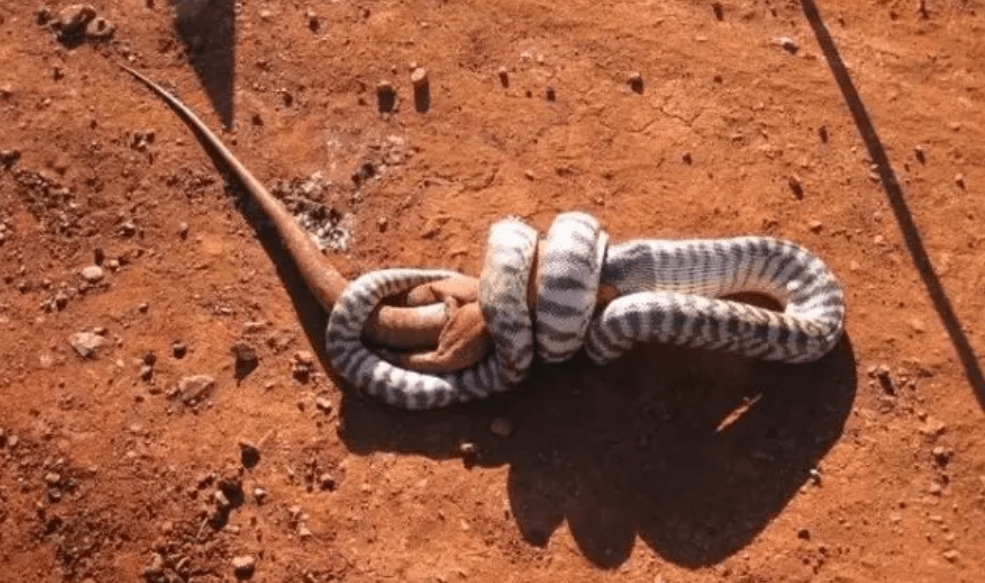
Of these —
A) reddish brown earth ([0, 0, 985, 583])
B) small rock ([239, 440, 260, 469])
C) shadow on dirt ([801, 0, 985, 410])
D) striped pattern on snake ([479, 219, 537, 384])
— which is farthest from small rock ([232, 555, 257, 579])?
shadow on dirt ([801, 0, 985, 410])

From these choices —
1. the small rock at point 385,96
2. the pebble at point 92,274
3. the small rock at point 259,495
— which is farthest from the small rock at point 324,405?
the small rock at point 385,96

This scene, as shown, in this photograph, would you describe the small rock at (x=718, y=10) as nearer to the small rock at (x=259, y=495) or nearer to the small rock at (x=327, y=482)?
the small rock at (x=327, y=482)

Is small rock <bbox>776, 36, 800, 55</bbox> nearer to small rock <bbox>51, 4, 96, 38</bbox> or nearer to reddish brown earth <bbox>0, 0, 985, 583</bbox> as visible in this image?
reddish brown earth <bbox>0, 0, 985, 583</bbox>

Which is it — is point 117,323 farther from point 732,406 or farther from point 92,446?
point 732,406

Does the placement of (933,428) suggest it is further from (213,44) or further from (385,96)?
(213,44)

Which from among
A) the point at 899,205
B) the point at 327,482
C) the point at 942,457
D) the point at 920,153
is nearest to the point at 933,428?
the point at 942,457

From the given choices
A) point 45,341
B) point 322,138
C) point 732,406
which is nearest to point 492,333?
point 732,406
